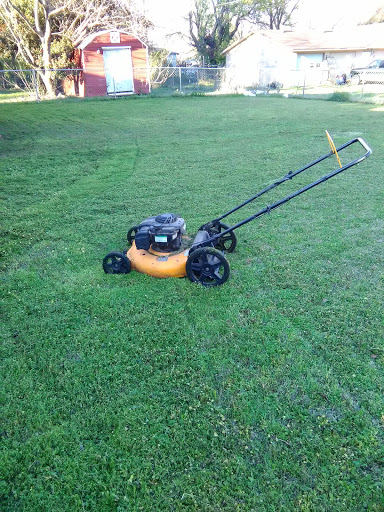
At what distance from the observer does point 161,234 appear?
13.3 ft

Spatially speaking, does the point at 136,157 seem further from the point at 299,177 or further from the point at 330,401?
the point at 330,401

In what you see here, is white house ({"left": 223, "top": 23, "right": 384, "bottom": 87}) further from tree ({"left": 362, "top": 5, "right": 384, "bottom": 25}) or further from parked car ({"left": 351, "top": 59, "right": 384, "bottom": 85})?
tree ({"left": 362, "top": 5, "right": 384, "bottom": 25})

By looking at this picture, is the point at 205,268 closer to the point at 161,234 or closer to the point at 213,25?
the point at 161,234

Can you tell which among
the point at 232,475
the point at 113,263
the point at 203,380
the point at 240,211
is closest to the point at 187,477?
the point at 232,475

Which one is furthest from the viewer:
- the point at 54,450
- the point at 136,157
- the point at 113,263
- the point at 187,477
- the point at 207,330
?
the point at 136,157

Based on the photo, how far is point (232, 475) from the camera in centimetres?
225

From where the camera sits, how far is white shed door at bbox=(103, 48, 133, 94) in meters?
23.4

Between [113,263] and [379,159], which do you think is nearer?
[113,263]

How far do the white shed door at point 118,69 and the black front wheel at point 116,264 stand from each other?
21563 mm

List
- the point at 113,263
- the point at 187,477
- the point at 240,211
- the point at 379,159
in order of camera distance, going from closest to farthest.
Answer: the point at 187,477 < the point at 113,263 < the point at 240,211 < the point at 379,159

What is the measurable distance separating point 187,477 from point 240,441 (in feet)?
1.30

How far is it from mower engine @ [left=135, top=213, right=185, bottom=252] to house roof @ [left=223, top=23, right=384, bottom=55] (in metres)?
35.1

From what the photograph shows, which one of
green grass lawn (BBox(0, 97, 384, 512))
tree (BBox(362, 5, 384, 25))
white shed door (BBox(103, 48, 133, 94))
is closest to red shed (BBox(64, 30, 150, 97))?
white shed door (BBox(103, 48, 133, 94))

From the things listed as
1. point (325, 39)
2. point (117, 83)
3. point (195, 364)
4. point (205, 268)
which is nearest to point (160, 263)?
point (205, 268)
